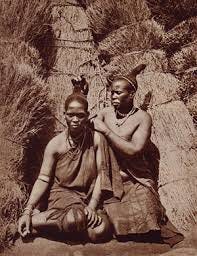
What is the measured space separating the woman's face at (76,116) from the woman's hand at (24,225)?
705 millimetres

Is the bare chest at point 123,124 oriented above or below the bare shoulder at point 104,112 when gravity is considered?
below

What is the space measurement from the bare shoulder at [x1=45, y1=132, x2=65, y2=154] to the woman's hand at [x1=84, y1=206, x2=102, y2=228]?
0.51 metres

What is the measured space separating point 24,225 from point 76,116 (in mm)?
846

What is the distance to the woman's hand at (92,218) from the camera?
13.1 ft

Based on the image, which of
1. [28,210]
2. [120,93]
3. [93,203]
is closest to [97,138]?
[120,93]

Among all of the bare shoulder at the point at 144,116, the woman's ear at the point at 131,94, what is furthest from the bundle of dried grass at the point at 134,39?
the bare shoulder at the point at 144,116

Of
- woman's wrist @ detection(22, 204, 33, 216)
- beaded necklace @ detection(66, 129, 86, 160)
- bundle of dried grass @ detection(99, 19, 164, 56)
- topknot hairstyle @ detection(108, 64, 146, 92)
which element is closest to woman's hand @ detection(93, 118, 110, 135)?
beaded necklace @ detection(66, 129, 86, 160)

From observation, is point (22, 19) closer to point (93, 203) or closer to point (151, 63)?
point (151, 63)

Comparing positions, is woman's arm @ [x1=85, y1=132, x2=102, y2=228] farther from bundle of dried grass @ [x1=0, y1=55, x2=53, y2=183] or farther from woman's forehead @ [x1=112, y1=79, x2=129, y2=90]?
bundle of dried grass @ [x1=0, y1=55, x2=53, y2=183]

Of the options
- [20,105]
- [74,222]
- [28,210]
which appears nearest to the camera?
[74,222]

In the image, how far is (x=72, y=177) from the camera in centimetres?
425

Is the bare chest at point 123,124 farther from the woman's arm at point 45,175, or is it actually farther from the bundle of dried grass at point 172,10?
the bundle of dried grass at point 172,10

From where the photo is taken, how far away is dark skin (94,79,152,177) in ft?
13.9

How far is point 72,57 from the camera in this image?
16.3 ft
